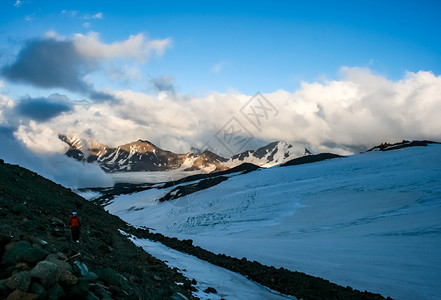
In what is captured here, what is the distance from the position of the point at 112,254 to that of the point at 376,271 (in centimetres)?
1429

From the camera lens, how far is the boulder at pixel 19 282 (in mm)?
4758

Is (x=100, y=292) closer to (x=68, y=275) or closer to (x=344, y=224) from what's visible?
(x=68, y=275)

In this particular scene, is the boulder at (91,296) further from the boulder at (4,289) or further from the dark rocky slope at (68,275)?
the boulder at (4,289)

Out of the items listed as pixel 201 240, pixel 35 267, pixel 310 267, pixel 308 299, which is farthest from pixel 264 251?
pixel 35 267

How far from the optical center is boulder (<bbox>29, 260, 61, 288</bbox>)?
498cm

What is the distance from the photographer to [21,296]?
15.3 feet

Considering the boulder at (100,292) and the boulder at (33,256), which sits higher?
the boulder at (33,256)

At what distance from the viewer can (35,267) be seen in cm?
509

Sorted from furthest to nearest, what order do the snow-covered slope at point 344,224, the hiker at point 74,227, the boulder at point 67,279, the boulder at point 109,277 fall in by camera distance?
1. the snow-covered slope at point 344,224
2. the hiker at point 74,227
3. the boulder at point 109,277
4. the boulder at point 67,279

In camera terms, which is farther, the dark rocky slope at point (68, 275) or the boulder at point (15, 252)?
the boulder at point (15, 252)

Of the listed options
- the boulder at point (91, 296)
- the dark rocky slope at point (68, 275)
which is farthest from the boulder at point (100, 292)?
the boulder at point (91, 296)

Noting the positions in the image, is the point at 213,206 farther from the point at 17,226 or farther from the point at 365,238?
the point at 17,226

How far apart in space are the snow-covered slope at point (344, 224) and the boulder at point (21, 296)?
47.6 ft

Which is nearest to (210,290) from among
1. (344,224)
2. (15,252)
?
(15,252)
